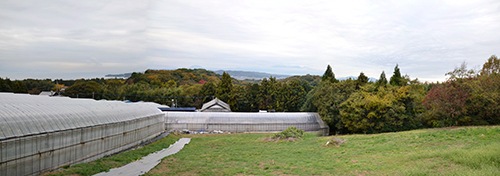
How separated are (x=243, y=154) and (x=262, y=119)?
65.1 ft

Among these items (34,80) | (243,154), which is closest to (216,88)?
(243,154)

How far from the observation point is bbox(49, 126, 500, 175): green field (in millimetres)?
11242

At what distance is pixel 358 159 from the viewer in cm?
1465

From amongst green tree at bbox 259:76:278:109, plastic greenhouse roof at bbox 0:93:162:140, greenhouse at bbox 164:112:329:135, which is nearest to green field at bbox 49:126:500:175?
plastic greenhouse roof at bbox 0:93:162:140

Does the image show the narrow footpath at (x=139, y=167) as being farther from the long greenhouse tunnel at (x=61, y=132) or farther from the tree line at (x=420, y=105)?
the tree line at (x=420, y=105)

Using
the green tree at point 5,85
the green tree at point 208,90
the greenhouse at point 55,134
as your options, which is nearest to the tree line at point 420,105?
the greenhouse at point 55,134

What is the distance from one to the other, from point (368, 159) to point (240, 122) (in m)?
24.7

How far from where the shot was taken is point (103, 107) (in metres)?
21.9

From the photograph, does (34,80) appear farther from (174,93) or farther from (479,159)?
(479,159)

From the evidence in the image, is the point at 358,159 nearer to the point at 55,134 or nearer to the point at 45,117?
the point at 55,134

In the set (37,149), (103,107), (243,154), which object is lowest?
(243,154)

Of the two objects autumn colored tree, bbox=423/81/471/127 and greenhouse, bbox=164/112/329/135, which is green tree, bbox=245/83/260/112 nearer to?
greenhouse, bbox=164/112/329/135

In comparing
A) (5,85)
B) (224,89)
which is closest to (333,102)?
(224,89)

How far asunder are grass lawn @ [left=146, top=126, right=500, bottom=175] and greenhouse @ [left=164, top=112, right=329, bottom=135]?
1679 cm
